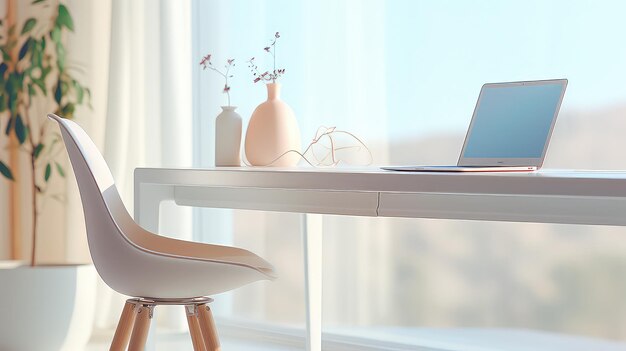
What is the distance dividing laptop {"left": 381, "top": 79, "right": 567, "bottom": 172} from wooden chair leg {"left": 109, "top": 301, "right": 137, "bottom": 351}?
0.66 m

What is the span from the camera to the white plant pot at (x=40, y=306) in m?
3.21

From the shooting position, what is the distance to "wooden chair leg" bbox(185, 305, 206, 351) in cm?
211

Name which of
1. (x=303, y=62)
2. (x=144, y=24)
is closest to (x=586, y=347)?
(x=303, y=62)

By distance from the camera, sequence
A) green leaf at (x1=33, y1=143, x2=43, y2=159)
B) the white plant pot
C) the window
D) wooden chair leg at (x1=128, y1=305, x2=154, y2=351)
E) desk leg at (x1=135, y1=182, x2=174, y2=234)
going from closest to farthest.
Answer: wooden chair leg at (x1=128, y1=305, x2=154, y2=351) → desk leg at (x1=135, y1=182, x2=174, y2=234) → the window → the white plant pot → green leaf at (x1=33, y1=143, x2=43, y2=159)

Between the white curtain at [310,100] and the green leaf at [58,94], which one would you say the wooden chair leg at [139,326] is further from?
the green leaf at [58,94]

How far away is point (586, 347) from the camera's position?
9.43 ft

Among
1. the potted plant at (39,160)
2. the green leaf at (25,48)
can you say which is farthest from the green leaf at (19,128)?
the green leaf at (25,48)

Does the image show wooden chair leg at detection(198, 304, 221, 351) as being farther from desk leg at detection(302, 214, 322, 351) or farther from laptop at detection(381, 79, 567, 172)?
desk leg at detection(302, 214, 322, 351)

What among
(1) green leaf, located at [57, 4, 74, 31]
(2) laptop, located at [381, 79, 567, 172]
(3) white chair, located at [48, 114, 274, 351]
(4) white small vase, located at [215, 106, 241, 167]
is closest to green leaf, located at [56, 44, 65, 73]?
(1) green leaf, located at [57, 4, 74, 31]

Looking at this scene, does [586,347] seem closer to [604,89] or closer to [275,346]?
[604,89]

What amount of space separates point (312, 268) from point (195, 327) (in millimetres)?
696

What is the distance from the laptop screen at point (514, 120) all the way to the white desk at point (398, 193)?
0.15 m

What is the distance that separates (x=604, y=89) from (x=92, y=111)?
2102 mm

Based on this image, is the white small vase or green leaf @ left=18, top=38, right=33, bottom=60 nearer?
the white small vase
